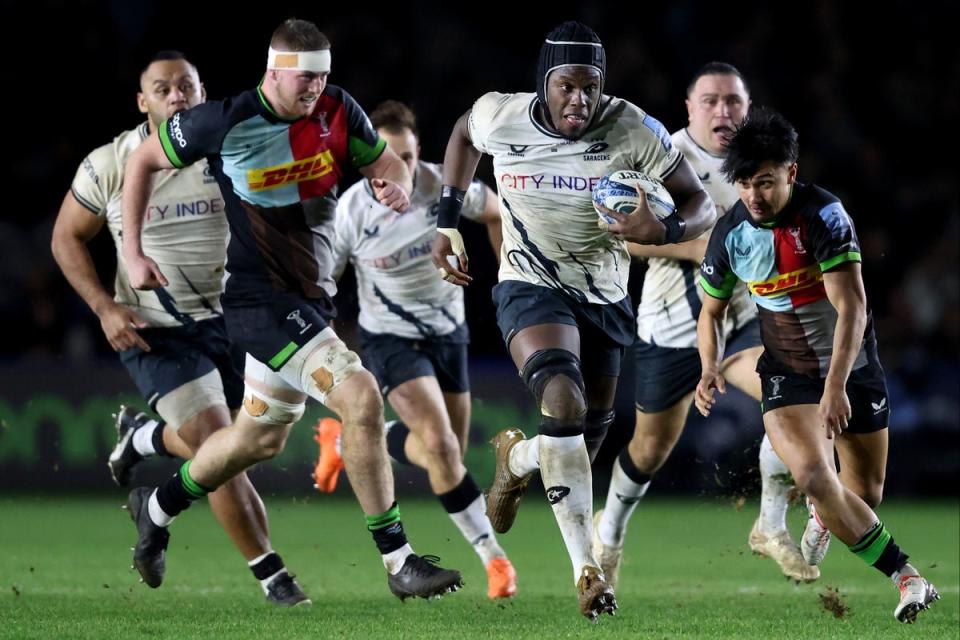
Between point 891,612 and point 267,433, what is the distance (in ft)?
10.4

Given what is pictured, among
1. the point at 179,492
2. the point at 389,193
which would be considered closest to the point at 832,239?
the point at 389,193

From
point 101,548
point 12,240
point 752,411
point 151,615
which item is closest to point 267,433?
point 151,615

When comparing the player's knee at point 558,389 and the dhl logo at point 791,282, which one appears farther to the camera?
the dhl logo at point 791,282

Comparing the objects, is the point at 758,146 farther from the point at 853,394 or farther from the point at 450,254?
the point at 450,254

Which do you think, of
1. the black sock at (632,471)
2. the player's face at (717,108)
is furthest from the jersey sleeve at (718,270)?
the black sock at (632,471)

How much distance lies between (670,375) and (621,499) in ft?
2.51

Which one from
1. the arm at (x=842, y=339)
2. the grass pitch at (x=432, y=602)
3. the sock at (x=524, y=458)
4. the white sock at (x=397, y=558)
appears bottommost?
the grass pitch at (x=432, y=602)

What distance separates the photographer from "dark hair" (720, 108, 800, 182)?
680 cm

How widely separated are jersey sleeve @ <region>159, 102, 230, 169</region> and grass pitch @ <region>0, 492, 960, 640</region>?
85.1 inches

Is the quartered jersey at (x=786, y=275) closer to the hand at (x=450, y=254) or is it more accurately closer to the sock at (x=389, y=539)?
the hand at (x=450, y=254)

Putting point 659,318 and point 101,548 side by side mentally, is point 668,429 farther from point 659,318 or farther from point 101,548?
point 101,548

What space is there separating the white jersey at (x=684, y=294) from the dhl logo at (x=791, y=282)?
1.39m

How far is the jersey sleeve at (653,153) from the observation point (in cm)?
710

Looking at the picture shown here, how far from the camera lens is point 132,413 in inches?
373
